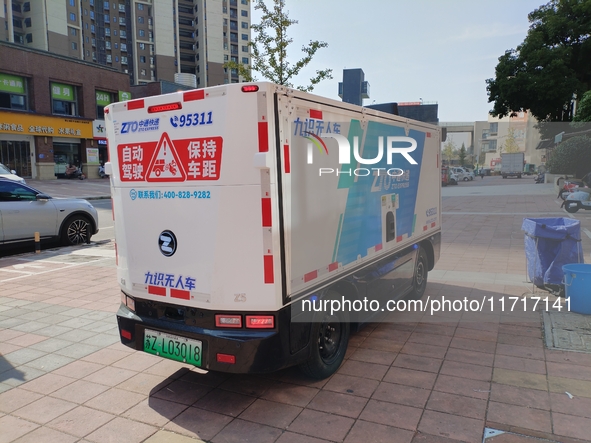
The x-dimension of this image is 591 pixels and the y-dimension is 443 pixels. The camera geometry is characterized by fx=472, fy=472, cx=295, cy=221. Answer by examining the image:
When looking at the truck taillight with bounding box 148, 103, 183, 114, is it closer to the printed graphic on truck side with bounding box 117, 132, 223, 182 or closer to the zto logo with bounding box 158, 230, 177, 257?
the printed graphic on truck side with bounding box 117, 132, 223, 182

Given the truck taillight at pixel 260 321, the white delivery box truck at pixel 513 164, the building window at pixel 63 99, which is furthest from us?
the white delivery box truck at pixel 513 164

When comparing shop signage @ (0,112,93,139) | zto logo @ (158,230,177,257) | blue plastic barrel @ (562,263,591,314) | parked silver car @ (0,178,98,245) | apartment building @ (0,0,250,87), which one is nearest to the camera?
zto logo @ (158,230,177,257)

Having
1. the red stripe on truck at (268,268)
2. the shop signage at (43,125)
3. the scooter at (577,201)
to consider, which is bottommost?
the scooter at (577,201)

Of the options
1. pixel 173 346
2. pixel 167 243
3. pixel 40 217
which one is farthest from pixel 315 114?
pixel 40 217

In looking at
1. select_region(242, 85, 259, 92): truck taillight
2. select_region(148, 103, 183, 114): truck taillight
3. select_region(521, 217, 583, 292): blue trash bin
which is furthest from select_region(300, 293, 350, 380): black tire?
select_region(521, 217, 583, 292): blue trash bin

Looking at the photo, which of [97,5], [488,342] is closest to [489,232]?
[488,342]

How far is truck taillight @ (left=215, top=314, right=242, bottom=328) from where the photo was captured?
3.54 metres

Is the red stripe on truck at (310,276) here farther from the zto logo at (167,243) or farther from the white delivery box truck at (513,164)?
the white delivery box truck at (513,164)

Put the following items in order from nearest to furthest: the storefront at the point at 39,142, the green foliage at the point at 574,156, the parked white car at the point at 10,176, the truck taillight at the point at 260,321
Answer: the truck taillight at the point at 260,321 → the parked white car at the point at 10,176 → the green foliage at the point at 574,156 → the storefront at the point at 39,142

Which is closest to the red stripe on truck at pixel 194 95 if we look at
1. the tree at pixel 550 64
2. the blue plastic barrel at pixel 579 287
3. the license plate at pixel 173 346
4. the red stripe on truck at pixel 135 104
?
the red stripe on truck at pixel 135 104

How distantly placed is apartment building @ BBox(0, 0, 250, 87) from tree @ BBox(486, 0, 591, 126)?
60.4 meters

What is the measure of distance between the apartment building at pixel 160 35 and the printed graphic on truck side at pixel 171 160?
3365 inches

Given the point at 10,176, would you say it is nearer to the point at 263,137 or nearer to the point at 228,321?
the point at 228,321

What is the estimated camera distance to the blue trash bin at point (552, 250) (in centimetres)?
638
